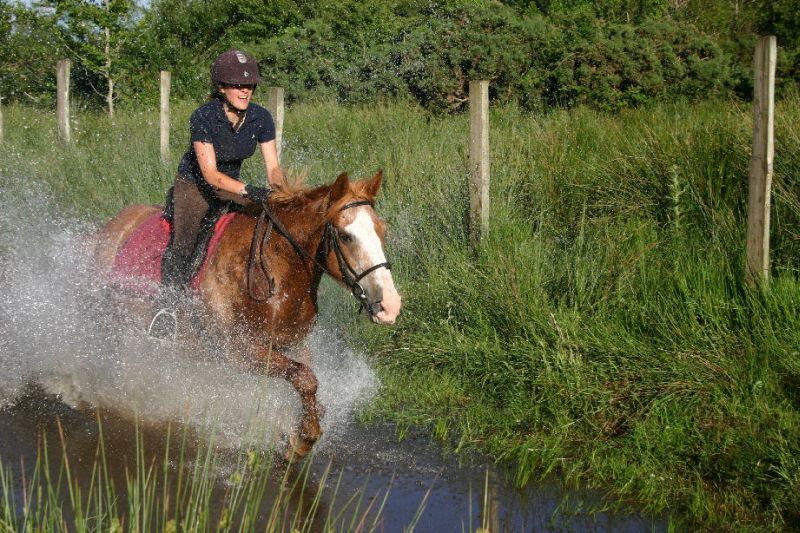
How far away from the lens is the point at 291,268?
6254 mm

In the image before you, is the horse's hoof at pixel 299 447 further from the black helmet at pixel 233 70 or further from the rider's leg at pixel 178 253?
the black helmet at pixel 233 70

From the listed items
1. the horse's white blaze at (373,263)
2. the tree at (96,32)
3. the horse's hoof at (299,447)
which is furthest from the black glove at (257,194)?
the tree at (96,32)

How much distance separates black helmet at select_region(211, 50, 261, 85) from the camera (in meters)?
6.58

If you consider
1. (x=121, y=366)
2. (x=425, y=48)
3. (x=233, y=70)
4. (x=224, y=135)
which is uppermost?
(x=425, y=48)

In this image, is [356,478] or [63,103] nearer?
[356,478]

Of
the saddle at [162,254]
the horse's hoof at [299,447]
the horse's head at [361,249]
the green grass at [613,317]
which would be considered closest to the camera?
the horse's head at [361,249]

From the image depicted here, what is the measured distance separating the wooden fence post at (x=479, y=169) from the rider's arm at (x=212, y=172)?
2.63m

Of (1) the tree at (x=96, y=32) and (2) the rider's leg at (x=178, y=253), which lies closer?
(2) the rider's leg at (x=178, y=253)

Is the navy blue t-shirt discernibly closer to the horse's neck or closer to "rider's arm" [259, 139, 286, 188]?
"rider's arm" [259, 139, 286, 188]

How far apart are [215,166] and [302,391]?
1.74m

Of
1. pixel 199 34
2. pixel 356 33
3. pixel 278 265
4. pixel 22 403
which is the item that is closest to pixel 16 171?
pixel 22 403

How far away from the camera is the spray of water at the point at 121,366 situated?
22.8 ft

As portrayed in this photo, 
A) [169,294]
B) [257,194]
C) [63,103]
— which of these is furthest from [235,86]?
[63,103]

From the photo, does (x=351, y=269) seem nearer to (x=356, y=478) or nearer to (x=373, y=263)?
(x=373, y=263)
